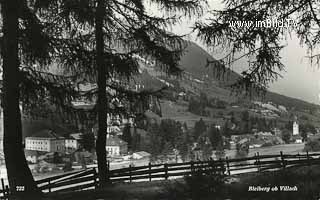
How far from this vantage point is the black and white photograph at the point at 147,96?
6.24 metres

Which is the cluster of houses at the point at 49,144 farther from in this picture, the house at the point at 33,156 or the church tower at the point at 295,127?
the church tower at the point at 295,127

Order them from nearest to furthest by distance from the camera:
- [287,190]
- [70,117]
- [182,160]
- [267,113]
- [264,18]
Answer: [287,190] < [264,18] < [70,117] < [267,113] < [182,160]

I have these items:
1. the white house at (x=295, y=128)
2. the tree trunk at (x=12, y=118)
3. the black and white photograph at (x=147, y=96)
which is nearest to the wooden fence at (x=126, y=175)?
the black and white photograph at (x=147, y=96)

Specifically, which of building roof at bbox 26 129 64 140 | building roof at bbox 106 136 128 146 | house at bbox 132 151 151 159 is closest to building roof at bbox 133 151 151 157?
house at bbox 132 151 151 159

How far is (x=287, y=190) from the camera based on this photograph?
5.50m

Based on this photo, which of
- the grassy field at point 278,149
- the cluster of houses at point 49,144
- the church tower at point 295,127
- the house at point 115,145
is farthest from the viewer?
the grassy field at point 278,149

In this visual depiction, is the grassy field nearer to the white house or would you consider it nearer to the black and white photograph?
the black and white photograph

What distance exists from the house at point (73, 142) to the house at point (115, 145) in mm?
1034

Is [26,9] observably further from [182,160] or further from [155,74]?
[182,160]

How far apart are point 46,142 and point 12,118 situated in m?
2.26

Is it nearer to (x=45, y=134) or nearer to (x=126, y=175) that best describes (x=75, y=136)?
(x=45, y=134)

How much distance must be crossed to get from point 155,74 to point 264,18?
457 cm

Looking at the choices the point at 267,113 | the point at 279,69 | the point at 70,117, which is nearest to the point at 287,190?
the point at 279,69

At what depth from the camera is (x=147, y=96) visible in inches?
387
